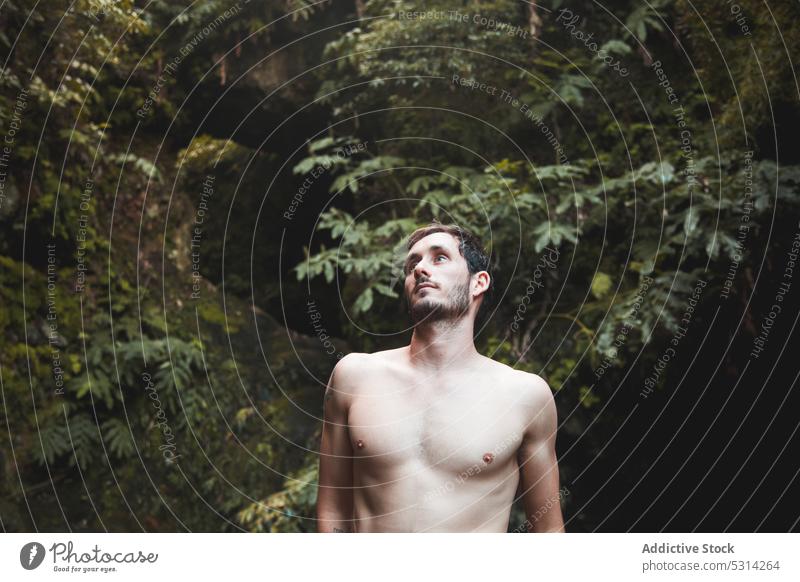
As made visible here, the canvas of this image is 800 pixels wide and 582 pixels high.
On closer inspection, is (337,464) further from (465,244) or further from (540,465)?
(465,244)

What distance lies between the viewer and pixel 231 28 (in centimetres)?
571

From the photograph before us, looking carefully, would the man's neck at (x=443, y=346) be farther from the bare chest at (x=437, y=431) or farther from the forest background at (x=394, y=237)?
the forest background at (x=394, y=237)

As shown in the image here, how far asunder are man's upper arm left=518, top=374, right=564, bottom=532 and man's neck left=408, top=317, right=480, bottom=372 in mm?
197

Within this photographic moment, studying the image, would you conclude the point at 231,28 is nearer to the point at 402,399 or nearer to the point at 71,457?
the point at 71,457

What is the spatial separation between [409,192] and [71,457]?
2.65 meters

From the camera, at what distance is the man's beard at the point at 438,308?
195 centimetres

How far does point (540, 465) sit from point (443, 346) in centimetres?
41
